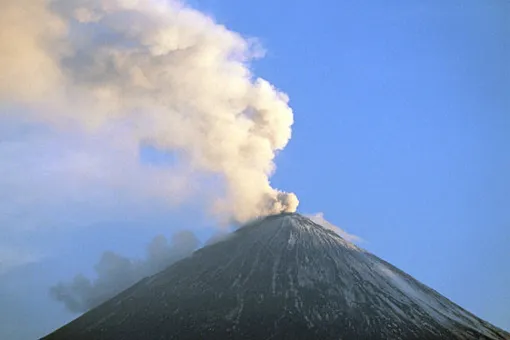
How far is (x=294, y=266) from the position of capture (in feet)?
435

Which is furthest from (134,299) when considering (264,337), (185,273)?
(264,337)

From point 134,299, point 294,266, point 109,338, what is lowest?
point 109,338

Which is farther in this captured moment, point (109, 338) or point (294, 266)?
point (294, 266)

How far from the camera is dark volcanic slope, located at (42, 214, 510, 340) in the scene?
367 ft

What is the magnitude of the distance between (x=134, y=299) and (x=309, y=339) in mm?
38622

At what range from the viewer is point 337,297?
4786 inches

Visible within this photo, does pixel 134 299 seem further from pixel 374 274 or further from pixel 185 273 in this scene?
pixel 374 274

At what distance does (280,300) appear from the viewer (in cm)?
11938

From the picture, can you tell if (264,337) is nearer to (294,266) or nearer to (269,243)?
(294,266)

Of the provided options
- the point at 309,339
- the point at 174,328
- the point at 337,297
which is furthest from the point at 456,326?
the point at 174,328

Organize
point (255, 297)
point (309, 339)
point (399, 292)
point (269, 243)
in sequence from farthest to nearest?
point (269, 243) → point (399, 292) → point (255, 297) → point (309, 339)

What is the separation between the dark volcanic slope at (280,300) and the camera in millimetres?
111938

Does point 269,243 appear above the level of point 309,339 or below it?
above

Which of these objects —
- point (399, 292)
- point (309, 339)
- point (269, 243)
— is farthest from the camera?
point (269, 243)
